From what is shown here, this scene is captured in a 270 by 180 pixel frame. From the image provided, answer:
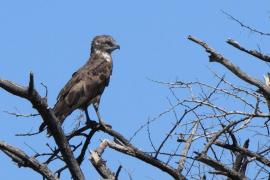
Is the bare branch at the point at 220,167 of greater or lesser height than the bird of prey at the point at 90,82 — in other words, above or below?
below

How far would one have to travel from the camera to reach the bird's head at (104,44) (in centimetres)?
1070

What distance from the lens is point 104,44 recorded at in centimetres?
1073

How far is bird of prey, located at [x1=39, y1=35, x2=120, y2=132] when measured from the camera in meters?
8.99

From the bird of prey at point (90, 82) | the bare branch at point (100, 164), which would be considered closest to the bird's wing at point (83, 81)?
the bird of prey at point (90, 82)

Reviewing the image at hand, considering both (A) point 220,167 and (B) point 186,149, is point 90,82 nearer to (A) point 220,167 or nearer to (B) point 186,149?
(B) point 186,149

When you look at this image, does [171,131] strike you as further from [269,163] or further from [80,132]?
[80,132]

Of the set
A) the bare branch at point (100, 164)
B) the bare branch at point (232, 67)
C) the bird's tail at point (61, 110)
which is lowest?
the bare branch at point (100, 164)

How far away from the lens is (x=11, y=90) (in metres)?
4.53

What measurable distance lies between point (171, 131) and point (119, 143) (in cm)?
72

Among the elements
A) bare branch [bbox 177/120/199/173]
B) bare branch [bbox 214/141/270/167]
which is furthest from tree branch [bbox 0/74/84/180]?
bare branch [bbox 214/141/270/167]

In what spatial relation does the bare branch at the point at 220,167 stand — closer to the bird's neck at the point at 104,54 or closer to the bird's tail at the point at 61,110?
the bird's tail at the point at 61,110

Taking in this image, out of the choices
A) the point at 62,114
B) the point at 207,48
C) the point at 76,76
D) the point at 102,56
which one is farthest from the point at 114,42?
the point at 207,48

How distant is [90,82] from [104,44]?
3.95 feet

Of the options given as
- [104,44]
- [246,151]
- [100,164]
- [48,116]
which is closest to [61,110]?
[104,44]
